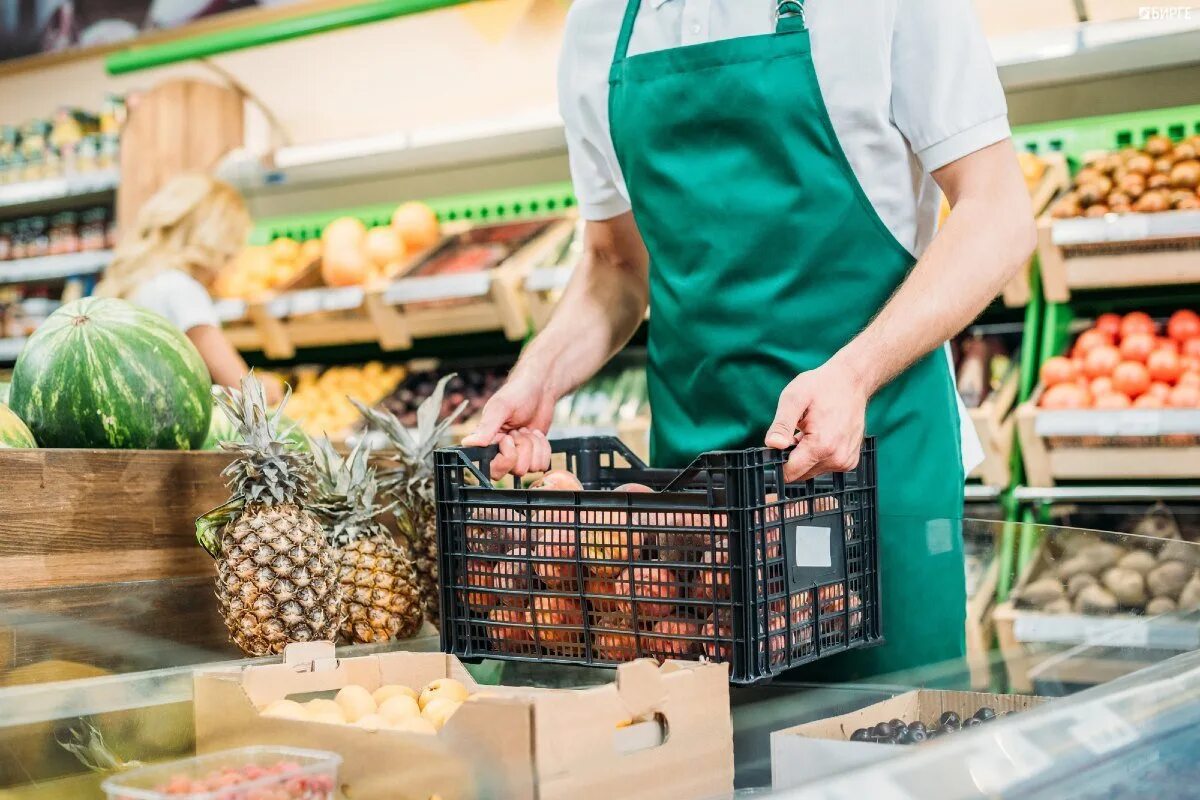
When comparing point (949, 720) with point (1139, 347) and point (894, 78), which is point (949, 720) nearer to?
point (894, 78)

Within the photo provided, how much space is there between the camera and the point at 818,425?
117 centimetres

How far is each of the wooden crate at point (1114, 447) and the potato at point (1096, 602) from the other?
2.30 m

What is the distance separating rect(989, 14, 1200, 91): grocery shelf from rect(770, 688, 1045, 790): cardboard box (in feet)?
9.31

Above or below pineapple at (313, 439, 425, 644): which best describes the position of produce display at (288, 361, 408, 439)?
above

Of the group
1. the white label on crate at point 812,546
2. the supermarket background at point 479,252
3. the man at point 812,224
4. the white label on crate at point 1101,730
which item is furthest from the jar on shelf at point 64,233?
the white label on crate at point 1101,730

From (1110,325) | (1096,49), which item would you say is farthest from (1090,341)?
(1096,49)

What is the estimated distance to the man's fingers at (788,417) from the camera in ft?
3.72

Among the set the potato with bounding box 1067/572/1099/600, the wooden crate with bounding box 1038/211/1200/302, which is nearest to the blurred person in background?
the wooden crate with bounding box 1038/211/1200/302

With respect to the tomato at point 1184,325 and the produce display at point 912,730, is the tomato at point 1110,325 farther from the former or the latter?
the produce display at point 912,730

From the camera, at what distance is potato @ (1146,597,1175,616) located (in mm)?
1259

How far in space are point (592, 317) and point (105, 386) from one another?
0.68 metres

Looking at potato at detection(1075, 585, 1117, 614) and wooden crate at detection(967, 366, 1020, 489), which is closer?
potato at detection(1075, 585, 1117, 614)

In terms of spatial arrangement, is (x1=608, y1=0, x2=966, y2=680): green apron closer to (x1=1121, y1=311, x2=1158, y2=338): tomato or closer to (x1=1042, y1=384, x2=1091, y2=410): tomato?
(x1=1042, y1=384, x2=1091, y2=410): tomato

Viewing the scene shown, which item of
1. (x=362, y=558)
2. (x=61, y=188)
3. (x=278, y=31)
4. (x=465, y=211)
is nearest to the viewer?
(x=362, y=558)
